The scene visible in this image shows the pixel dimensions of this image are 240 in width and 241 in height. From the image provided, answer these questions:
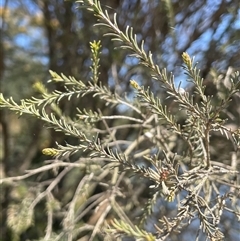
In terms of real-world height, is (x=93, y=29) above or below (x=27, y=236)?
above

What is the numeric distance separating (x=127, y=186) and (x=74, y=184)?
1.36 feet

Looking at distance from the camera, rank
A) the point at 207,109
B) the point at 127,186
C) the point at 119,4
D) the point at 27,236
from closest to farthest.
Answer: the point at 207,109 → the point at 127,186 → the point at 119,4 → the point at 27,236

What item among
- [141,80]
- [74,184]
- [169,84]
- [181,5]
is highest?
[181,5]

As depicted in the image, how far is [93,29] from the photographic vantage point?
1587mm

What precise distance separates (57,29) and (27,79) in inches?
19.8

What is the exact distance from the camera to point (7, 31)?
2.47 m

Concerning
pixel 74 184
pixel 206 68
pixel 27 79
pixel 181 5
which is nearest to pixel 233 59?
pixel 206 68

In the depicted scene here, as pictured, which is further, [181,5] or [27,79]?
[27,79]

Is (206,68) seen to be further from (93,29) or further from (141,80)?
(93,29)

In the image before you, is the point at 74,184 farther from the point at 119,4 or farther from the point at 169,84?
the point at 169,84

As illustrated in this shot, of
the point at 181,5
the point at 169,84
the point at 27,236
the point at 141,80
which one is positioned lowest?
the point at 27,236

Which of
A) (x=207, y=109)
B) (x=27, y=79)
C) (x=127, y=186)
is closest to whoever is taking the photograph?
(x=207, y=109)

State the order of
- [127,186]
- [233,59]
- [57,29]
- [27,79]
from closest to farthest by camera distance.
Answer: [233,59] < [127,186] < [57,29] < [27,79]

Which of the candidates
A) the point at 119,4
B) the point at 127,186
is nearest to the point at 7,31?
the point at 119,4
